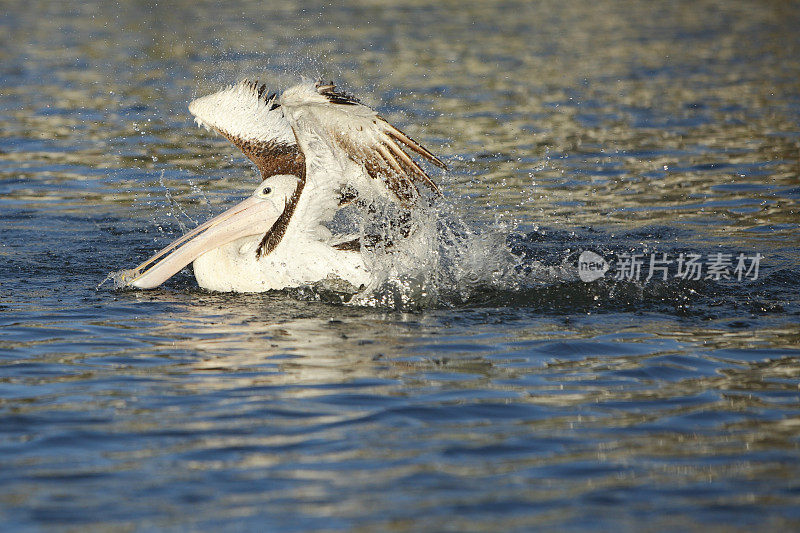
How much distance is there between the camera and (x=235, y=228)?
709 cm

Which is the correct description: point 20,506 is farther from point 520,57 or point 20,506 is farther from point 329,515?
point 520,57

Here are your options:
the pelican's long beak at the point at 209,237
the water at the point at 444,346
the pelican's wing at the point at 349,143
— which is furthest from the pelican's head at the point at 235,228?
the pelican's wing at the point at 349,143

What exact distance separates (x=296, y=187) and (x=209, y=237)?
659 millimetres

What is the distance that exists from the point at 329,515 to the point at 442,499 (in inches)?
16.3

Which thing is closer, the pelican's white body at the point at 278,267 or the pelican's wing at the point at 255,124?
the pelican's white body at the point at 278,267

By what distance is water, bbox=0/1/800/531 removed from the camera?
3920mm

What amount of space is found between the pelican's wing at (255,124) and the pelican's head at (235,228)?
11.5 inches

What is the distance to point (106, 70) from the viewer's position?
→ 15.5 m

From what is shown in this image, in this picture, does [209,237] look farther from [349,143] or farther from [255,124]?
[349,143]

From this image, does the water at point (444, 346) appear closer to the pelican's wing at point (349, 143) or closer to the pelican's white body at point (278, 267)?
the pelican's white body at point (278, 267)

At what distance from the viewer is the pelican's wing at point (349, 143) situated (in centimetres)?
611
